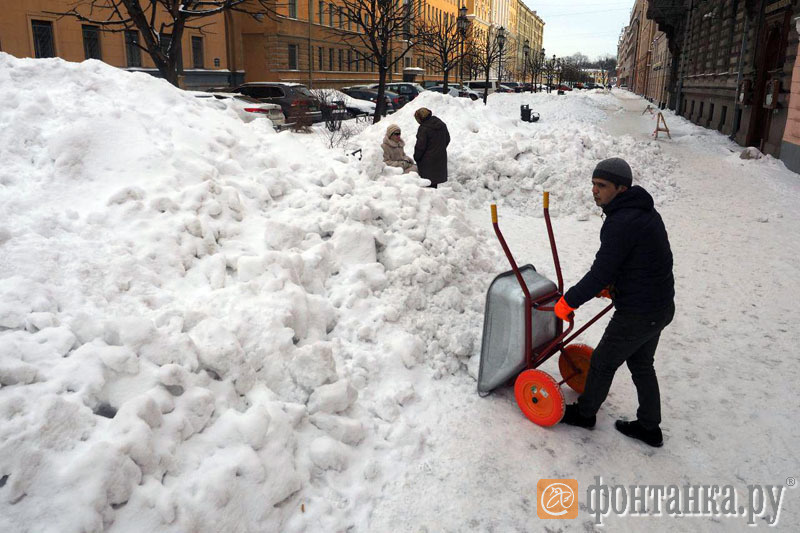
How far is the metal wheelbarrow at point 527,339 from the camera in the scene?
321cm

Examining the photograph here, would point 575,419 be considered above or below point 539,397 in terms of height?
below

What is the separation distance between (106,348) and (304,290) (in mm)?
1326

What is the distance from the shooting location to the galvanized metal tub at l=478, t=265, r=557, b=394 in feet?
10.9

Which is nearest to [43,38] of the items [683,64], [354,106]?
[354,106]

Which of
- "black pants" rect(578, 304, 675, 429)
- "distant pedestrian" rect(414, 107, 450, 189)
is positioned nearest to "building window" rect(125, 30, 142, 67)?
"distant pedestrian" rect(414, 107, 450, 189)

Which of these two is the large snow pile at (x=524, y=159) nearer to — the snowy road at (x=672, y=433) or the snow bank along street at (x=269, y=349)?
the snowy road at (x=672, y=433)

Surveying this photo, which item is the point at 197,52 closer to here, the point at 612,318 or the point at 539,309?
the point at 539,309

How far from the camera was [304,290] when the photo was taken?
364cm

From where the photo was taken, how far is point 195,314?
3.03 m

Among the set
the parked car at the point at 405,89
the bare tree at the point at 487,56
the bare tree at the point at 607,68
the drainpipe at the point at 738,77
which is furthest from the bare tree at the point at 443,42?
the bare tree at the point at 607,68

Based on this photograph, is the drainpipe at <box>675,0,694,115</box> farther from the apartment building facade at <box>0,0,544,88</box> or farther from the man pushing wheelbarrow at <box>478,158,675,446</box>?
the man pushing wheelbarrow at <box>478,158,675,446</box>

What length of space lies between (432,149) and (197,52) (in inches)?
989

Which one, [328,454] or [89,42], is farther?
A: [89,42]

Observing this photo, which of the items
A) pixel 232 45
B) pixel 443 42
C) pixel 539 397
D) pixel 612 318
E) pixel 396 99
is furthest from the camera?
pixel 232 45
